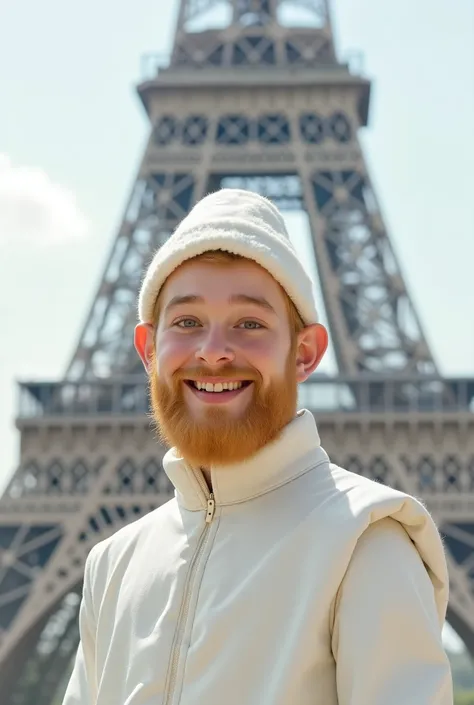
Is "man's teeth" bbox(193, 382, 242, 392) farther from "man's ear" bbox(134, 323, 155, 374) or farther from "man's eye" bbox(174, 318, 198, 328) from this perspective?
"man's ear" bbox(134, 323, 155, 374)

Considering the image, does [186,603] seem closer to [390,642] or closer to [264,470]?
[264,470]

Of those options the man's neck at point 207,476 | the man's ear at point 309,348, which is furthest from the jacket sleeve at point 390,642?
the man's ear at point 309,348

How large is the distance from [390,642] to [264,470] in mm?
483

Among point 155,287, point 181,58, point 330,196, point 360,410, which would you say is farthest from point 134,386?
point 155,287

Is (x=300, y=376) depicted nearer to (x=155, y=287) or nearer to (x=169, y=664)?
(x=155, y=287)

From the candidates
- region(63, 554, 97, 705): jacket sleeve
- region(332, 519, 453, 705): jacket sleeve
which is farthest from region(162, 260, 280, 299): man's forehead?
region(63, 554, 97, 705): jacket sleeve

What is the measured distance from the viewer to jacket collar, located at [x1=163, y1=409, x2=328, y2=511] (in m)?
2.38

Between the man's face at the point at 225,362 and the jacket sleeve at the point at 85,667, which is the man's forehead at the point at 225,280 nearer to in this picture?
the man's face at the point at 225,362

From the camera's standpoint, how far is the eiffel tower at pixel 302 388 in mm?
24875

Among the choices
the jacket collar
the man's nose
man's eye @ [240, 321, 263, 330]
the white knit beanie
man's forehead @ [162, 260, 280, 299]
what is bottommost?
the jacket collar

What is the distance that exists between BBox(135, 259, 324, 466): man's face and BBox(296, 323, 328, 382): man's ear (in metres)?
0.08

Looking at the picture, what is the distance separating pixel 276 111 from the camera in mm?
30078

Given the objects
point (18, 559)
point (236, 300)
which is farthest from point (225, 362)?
point (18, 559)

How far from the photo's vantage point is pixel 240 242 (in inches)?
95.0
